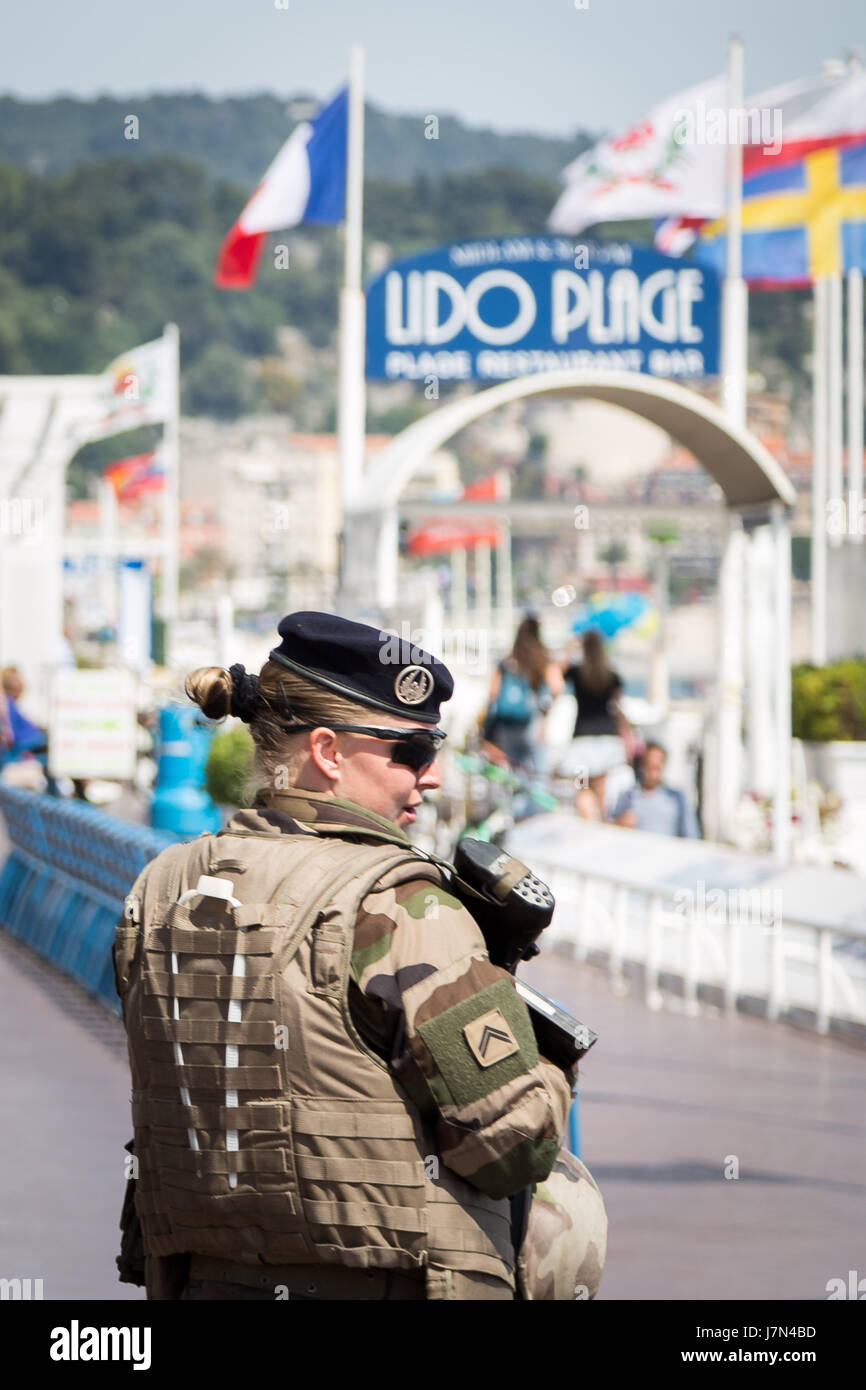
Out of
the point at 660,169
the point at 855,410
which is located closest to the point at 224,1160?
the point at 660,169

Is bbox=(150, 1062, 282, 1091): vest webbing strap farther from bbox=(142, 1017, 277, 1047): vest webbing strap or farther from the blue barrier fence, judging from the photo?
the blue barrier fence

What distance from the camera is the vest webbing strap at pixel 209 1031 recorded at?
8.30 feet

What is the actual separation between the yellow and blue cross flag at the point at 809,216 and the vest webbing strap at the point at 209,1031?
17088 millimetres

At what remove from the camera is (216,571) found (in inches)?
6654

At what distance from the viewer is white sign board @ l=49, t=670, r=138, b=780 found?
12.8m

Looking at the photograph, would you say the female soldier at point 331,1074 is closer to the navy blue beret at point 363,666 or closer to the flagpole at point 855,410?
the navy blue beret at point 363,666

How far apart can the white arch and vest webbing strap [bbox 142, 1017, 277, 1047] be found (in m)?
9.55

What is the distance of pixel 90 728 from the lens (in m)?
12.9

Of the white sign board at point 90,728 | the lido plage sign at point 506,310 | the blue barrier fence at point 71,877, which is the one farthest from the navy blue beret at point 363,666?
the lido plage sign at point 506,310

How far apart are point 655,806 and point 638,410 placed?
2.83 metres

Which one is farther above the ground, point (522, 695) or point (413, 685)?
point (522, 695)

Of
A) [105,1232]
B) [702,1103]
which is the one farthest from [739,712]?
[105,1232]

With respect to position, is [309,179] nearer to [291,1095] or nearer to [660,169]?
[660,169]
